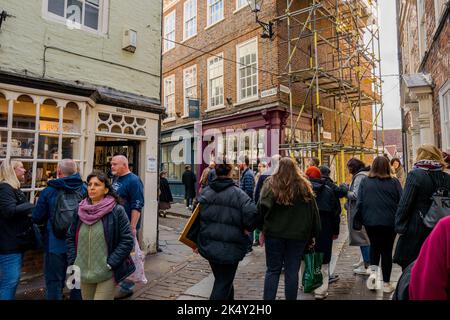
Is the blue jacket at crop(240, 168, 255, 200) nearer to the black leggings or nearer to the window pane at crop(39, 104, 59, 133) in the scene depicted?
the black leggings

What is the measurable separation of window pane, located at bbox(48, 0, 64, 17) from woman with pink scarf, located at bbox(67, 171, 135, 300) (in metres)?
3.96

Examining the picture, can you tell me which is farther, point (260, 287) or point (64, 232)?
point (260, 287)

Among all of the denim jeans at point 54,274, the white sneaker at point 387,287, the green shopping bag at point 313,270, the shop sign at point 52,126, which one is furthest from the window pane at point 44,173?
the white sneaker at point 387,287

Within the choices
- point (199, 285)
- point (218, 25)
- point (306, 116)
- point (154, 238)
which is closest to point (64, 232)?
point (199, 285)

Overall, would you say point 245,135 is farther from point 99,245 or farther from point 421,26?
point 99,245

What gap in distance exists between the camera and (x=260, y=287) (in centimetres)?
495

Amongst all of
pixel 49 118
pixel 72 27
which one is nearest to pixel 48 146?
pixel 49 118

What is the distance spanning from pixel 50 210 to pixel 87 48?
3559 mm

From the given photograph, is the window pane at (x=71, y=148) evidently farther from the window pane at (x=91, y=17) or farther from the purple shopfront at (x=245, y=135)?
the purple shopfront at (x=245, y=135)

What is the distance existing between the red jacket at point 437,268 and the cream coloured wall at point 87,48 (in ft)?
Answer: 18.6

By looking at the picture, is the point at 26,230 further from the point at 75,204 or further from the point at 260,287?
the point at 260,287

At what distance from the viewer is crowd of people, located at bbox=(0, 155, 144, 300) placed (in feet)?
10.2

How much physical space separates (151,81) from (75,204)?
164 inches

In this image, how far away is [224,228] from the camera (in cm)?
354
